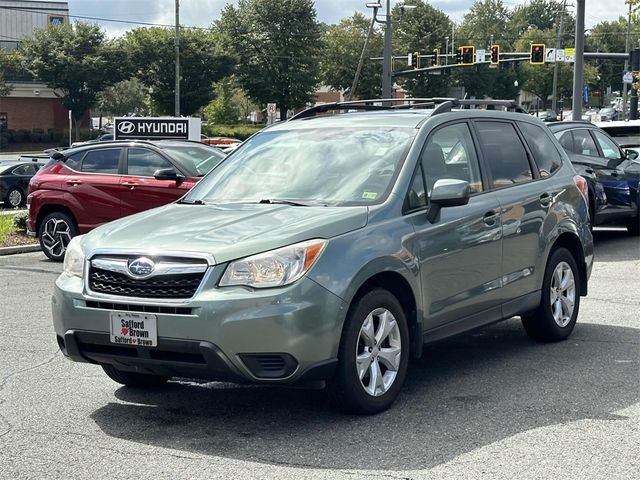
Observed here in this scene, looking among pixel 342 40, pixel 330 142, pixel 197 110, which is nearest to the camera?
pixel 330 142

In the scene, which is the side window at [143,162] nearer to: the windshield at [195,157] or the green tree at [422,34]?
the windshield at [195,157]

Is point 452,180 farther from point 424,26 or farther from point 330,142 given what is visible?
point 424,26

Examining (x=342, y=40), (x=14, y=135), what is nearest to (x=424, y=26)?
(x=342, y=40)

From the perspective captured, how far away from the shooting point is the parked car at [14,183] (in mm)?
28938

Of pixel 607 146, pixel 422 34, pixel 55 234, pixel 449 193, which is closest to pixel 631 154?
pixel 607 146

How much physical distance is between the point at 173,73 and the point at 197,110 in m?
4.10

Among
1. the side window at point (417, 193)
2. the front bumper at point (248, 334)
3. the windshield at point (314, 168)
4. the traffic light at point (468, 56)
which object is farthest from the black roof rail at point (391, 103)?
the traffic light at point (468, 56)

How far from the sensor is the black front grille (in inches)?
207

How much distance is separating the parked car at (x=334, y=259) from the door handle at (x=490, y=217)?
0.06 ft

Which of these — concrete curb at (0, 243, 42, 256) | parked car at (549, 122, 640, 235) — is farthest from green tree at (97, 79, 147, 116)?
parked car at (549, 122, 640, 235)

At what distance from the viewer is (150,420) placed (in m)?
5.80

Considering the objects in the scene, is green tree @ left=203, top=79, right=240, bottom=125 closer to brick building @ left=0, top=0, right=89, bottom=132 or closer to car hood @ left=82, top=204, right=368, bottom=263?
brick building @ left=0, top=0, right=89, bottom=132

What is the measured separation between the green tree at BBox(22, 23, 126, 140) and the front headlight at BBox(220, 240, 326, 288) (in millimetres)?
62755

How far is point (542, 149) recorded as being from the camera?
7.86 meters
